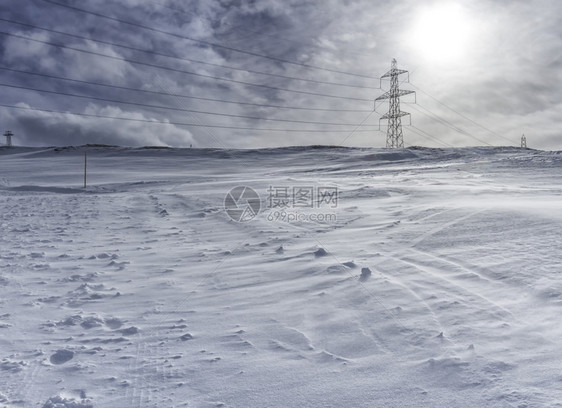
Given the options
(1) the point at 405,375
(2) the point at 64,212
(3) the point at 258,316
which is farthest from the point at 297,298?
(2) the point at 64,212

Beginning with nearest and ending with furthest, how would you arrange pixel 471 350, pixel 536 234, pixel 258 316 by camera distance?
pixel 471 350 < pixel 258 316 < pixel 536 234

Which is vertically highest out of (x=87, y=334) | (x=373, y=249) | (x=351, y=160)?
(x=351, y=160)

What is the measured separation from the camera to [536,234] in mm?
5305

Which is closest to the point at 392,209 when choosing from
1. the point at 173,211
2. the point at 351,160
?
the point at 173,211

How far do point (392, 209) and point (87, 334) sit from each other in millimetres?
6567

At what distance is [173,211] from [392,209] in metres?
4.76

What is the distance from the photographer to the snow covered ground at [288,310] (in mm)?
2521

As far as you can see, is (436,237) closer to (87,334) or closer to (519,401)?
(519,401)

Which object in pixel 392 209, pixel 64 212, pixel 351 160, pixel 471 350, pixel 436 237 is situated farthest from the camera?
pixel 351 160

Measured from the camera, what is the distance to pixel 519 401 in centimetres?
226

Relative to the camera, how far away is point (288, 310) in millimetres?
3709

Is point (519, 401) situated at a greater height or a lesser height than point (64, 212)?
lesser

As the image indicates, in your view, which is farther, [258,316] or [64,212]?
[64,212]

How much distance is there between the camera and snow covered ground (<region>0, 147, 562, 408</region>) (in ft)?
8.27
